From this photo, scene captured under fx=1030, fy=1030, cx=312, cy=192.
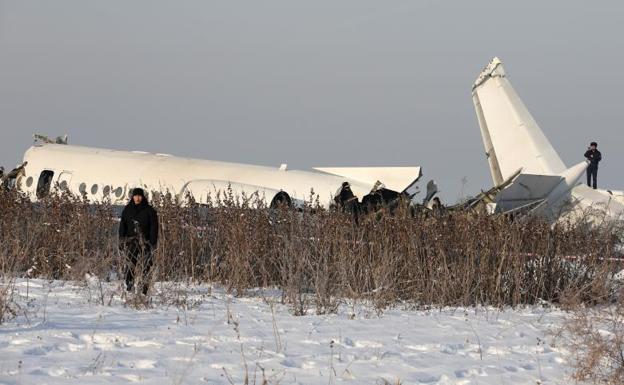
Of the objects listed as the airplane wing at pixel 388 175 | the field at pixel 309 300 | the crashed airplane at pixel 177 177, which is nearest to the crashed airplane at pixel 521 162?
the airplane wing at pixel 388 175

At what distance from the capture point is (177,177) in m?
26.2

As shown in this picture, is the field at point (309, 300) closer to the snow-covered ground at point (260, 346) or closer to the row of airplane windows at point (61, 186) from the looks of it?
the snow-covered ground at point (260, 346)

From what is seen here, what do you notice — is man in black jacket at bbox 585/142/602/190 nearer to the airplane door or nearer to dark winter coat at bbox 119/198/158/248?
the airplane door

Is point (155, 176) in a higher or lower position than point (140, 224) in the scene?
higher

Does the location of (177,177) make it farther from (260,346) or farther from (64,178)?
(260,346)

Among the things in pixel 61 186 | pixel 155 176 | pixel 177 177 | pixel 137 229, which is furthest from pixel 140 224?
pixel 61 186

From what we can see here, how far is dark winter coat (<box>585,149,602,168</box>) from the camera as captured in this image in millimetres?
30422

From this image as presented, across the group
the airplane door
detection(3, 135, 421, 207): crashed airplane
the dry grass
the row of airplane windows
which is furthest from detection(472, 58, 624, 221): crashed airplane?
the airplane door

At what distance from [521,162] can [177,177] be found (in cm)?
963

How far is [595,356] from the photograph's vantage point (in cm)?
854

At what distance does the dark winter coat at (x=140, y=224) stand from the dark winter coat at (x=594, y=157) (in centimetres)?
1941

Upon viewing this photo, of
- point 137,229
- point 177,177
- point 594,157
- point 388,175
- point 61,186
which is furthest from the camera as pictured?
point 594,157

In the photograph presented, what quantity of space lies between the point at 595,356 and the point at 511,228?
268 inches

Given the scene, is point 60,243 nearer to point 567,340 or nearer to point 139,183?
point 567,340
